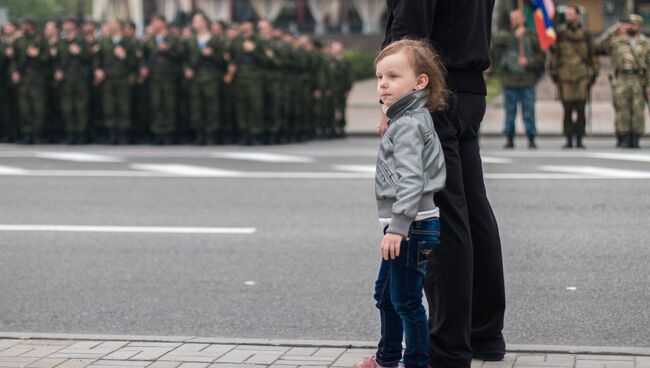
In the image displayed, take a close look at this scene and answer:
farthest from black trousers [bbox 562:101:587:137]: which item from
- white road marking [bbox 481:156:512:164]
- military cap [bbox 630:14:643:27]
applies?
white road marking [bbox 481:156:512:164]

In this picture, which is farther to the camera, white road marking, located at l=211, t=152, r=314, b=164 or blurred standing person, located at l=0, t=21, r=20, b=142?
blurred standing person, located at l=0, t=21, r=20, b=142

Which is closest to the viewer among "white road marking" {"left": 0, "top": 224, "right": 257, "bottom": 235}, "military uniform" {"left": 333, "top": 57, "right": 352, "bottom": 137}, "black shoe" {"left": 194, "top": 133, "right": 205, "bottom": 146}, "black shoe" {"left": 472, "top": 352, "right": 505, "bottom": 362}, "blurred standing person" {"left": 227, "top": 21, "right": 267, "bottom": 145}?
"black shoe" {"left": 472, "top": 352, "right": 505, "bottom": 362}

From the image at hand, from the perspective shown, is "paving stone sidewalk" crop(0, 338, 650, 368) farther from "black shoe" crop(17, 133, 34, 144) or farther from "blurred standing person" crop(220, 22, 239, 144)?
"black shoe" crop(17, 133, 34, 144)

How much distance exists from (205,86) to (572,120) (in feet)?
18.1

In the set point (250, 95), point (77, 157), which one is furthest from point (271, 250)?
point (250, 95)

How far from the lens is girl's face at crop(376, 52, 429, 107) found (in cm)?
462

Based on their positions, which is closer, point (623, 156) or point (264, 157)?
point (623, 156)

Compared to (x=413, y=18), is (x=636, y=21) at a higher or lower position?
lower

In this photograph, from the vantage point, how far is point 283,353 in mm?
5691

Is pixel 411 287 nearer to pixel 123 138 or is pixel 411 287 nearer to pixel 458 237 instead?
pixel 458 237

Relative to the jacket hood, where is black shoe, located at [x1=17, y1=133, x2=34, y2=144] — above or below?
below

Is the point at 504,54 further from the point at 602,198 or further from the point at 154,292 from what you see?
the point at 154,292

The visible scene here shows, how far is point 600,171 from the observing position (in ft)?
46.3

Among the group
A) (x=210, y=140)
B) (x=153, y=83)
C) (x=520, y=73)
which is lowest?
(x=210, y=140)
